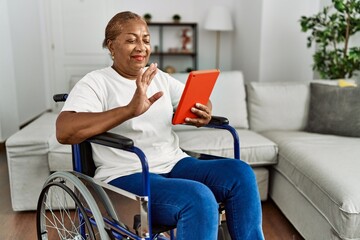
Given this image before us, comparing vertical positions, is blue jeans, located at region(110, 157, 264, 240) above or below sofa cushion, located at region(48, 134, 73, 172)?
above

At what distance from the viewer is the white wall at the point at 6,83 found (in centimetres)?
345

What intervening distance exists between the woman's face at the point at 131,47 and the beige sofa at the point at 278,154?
0.88m

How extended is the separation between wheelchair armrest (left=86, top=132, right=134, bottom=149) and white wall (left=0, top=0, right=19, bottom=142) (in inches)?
97.9

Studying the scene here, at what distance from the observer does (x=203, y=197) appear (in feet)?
4.09

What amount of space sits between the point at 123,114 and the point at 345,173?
3.45 feet

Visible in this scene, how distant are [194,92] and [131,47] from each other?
282 millimetres

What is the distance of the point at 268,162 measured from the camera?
7.59ft

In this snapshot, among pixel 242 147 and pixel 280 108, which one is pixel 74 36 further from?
pixel 242 147

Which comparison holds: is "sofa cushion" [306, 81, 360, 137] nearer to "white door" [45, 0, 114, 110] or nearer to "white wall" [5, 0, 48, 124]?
"white wall" [5, 0, 48, 124]

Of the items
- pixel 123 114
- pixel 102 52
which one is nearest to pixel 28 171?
pixel 123 114

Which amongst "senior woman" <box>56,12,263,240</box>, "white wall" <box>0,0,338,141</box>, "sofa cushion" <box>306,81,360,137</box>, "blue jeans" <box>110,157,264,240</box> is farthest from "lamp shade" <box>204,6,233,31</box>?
"blue jeans" <box>110,157,264,240</box>

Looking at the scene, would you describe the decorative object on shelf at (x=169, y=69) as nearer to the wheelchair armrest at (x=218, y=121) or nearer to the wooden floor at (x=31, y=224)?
the wooden floor at (x=31, y=224)

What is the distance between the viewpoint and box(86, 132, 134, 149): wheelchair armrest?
1183mm

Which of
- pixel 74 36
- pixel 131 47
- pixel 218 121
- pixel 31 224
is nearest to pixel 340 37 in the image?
pixel 218 121
